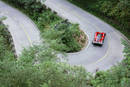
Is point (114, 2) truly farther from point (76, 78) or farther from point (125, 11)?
point (76, 78)

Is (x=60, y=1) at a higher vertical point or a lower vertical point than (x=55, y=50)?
higher

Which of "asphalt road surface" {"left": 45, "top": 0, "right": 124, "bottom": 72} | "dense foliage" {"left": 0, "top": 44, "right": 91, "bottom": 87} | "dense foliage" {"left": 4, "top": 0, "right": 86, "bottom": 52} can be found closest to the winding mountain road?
"asphalt road surface" {"left": 45, "top": 0, "right": 124, "bottom": 72}

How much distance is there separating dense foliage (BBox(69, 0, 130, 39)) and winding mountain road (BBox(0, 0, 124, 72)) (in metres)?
0.96

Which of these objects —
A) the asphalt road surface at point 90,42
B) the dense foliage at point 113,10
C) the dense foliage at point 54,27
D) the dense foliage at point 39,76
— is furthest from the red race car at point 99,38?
the dense foliage at point 39,76

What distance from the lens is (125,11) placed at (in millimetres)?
23031

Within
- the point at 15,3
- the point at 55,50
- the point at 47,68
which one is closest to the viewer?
the point at 47,68

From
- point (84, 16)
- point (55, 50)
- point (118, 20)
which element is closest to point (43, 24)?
point (84, 16)

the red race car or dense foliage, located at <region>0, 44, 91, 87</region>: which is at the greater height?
the red race car

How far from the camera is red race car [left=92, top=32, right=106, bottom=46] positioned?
22.7m

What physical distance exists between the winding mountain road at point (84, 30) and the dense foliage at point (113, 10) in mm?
962

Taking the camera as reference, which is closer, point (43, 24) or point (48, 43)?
point (48, 43)

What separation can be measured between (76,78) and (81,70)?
3.35 ft

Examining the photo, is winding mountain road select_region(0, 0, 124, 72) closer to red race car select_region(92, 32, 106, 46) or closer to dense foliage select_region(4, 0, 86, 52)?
red race car select_region(92, 32, 106, 46)

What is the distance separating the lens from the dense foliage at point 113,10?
23.0 meters
